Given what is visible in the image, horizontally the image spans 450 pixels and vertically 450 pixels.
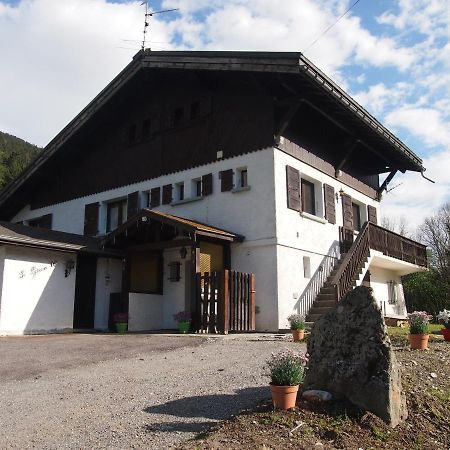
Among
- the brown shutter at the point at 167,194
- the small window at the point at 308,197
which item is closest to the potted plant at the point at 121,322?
the brown shutter at the point at 167,194

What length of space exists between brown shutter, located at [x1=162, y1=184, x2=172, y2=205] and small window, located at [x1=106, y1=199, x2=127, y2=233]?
2.42m

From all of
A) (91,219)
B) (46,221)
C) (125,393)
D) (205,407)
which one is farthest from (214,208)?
(205,407)

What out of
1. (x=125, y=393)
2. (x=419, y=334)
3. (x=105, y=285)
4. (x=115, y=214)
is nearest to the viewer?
(x=125, y=393)

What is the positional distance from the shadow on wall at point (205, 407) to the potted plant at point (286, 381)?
0.44 m

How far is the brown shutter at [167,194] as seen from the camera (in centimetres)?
1669

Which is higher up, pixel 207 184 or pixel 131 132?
pixel 131 132

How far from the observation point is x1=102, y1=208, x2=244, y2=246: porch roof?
12789 millimetres

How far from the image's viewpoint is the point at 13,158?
36.3 m

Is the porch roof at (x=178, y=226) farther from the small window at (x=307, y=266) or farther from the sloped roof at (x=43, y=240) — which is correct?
the small window at (x=307, y=266)

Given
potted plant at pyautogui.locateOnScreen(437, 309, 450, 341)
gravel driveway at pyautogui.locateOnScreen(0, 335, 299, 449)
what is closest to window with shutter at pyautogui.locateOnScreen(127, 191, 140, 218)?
gravel driveway at pyautogui.locateOnScreen(0, 335, 299, 449)

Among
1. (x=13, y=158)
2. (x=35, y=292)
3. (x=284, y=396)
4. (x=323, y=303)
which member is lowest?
(x=284, y=396)

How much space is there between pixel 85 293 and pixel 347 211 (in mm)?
9171

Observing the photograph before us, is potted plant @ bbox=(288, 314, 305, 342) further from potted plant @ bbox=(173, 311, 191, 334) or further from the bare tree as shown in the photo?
the bare tree

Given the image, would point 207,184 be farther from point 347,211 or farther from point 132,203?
point 347,211
